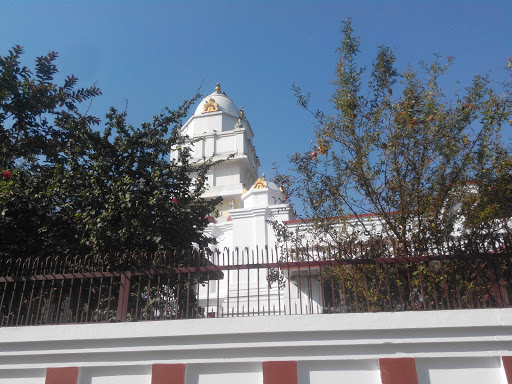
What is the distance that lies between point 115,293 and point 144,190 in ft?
5.25

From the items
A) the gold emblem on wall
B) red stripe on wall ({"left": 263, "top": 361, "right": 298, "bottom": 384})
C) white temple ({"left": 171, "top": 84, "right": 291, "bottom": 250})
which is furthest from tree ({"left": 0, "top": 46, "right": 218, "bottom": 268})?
the gold emblem on wall

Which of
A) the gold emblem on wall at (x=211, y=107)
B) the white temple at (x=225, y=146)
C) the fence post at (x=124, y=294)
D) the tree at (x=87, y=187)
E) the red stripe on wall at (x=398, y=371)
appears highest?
the gold emblem on wall at (x=211, y=107)

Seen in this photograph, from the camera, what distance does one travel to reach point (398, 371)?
14.5 feet

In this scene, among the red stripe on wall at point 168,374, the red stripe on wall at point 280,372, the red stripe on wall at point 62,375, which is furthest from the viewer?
the red stripe on wall at point 62,375

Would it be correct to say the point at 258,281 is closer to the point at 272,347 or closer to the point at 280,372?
the point at 272,347

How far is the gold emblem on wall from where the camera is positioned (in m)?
38.1

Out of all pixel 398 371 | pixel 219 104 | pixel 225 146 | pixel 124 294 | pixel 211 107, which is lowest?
pixel 398 371

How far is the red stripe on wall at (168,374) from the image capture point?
4.71 m

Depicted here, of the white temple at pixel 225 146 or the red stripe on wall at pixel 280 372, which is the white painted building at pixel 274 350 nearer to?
the red stripe on wall at pixel 280 372

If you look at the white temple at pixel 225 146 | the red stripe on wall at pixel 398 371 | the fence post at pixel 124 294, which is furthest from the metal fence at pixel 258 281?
the white temple at pixel 225 146

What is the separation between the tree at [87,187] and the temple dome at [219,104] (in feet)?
99.9

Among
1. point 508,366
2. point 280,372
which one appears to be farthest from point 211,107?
point 508,366

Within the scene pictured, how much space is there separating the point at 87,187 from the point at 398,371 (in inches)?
204

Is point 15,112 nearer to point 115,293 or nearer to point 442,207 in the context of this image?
point 115,293
